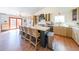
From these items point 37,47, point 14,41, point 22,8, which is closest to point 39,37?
point 37,47

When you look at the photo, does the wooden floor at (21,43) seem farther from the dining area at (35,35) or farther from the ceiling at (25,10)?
the ceiling at (25,10)

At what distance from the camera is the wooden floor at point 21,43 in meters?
1.81

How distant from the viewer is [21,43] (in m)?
1.89

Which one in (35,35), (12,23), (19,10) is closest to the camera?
(19,10)

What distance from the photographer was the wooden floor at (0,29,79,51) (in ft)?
5.93

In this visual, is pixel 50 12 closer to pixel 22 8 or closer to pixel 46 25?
pixel 46 25

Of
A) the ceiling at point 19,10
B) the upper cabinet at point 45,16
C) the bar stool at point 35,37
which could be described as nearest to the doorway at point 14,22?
the ceiling at point 19,10

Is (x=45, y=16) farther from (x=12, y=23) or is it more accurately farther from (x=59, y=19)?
(x=12, y=23)

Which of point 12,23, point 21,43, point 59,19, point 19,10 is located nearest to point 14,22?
point 12,23

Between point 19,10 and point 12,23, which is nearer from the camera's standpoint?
point 19,10

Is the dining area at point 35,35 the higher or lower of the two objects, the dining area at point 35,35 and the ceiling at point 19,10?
the lower

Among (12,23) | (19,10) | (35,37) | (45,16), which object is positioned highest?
(19,10)

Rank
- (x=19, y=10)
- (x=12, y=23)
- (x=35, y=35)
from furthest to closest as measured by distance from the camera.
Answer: (x=35, y=35)
(x=12, y=23)
(x=19, y=10)
